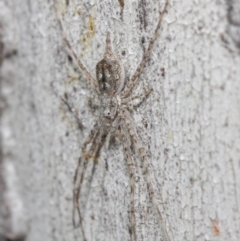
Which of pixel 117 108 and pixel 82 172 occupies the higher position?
pixel 117 108

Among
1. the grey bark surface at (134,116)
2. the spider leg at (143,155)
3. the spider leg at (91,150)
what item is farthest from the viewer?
the spider leg at (91,150)

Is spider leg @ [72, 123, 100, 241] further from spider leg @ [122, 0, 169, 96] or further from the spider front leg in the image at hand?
spider leg @ [122, 0, 169, 96]

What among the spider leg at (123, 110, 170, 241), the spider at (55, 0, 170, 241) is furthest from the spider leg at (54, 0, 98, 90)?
the spider leg at (123, 110, 170, 241)

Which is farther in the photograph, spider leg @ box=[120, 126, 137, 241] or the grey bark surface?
spider leg @ box=[120, 126, 137, 241]

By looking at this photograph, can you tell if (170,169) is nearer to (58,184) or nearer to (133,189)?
(133,189)

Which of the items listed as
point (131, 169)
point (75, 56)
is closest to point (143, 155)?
point (131, 169)

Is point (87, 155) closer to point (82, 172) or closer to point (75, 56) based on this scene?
point (82, 172)

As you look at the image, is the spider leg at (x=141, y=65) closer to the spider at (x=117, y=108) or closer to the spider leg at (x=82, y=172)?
the spider at (x=117, y=108)

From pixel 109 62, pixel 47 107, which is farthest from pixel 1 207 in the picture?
pixel 109 62

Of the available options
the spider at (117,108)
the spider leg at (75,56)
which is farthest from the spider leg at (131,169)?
the spider leg at (75,56)

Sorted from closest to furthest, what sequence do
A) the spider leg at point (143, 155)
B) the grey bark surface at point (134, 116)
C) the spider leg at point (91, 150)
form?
the grey bark surface at point (134, 116) < the spider leg at point (143, 155) < the spider leg at point (91, 150)
